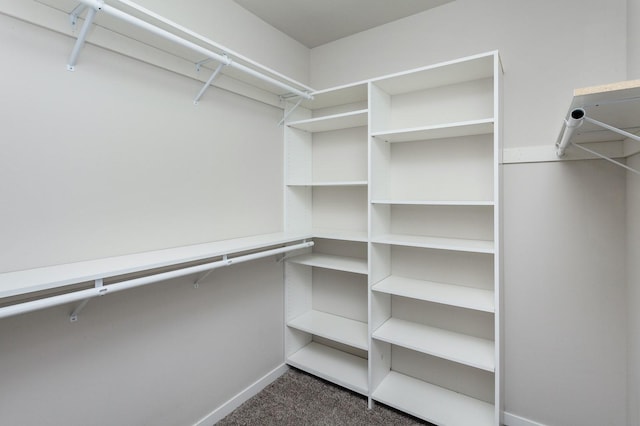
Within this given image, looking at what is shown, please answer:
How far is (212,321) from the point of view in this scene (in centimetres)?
196

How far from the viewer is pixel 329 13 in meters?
2.23

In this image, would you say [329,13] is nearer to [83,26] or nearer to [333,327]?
[83,26]

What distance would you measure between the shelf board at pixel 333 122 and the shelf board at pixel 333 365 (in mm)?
1869

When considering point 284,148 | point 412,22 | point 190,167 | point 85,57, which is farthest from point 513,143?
point 85,57

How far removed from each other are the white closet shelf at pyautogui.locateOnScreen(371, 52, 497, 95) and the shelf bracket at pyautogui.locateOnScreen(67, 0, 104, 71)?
1.48 m

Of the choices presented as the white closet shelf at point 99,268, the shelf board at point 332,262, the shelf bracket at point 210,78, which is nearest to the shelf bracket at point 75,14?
the shelf bracket at point 210,78

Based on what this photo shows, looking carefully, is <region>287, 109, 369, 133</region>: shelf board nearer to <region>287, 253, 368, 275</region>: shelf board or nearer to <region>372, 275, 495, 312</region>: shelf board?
<region>287, 253, 368, 275</region>: shelf board

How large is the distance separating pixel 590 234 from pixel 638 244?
251mm

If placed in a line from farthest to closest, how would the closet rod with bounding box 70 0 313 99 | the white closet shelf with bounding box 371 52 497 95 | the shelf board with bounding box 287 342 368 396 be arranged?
the shelf board with bounding box 287 342 368 396, the white closet shelf with bounding box 371 52 497 95, the closet rod with bounding box 70 0 313 99

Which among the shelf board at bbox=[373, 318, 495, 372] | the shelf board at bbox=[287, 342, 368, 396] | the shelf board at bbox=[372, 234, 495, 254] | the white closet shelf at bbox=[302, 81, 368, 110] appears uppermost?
the white closet shelf at bbox=[302, 81, 368, 110]

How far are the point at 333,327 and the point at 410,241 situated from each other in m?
0.97

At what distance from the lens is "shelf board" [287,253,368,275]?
224cm

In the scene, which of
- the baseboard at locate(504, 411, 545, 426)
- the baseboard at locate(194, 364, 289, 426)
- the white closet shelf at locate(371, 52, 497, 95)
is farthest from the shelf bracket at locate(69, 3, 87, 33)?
the baseboard at locate(504, 411, 545, 426)

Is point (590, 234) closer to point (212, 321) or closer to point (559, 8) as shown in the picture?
point (559, 8)
